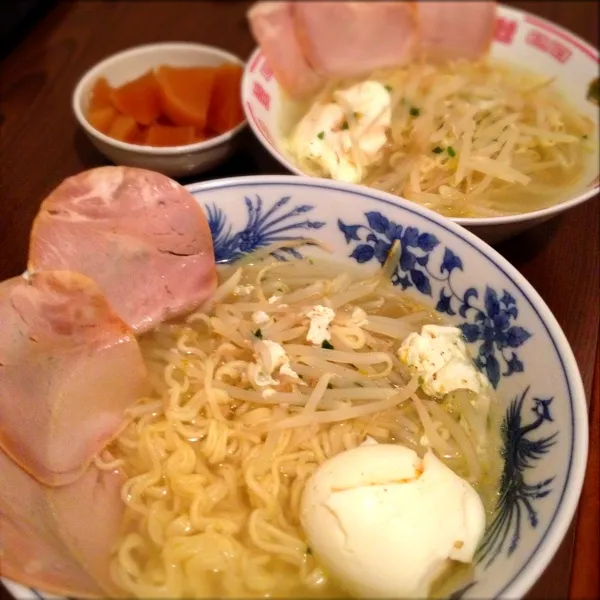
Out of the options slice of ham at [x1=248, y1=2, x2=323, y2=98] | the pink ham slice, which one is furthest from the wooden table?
the pink ham slice

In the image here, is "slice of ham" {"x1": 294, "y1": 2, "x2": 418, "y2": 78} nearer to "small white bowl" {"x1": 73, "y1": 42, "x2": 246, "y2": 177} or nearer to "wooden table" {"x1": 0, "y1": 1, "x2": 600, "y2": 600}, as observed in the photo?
"small white bowl" {"x1": 73, "y1": 42, "x2": 246, "y2": 177}

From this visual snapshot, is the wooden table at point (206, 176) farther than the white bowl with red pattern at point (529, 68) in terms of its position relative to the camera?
No

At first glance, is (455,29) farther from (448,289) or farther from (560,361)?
(560,361)

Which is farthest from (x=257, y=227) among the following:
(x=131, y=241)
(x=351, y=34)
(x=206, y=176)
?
(x=351, y=34)

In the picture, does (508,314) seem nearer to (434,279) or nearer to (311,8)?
(434,279)

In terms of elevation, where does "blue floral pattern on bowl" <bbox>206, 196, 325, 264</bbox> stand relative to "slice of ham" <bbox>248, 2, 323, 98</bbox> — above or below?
below

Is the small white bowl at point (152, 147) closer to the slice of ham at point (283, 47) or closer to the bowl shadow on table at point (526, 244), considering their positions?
the slice of ham at point (283, 47)

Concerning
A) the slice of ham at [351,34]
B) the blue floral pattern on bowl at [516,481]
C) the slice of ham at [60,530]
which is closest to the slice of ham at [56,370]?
the slice of ham at [60,530]
